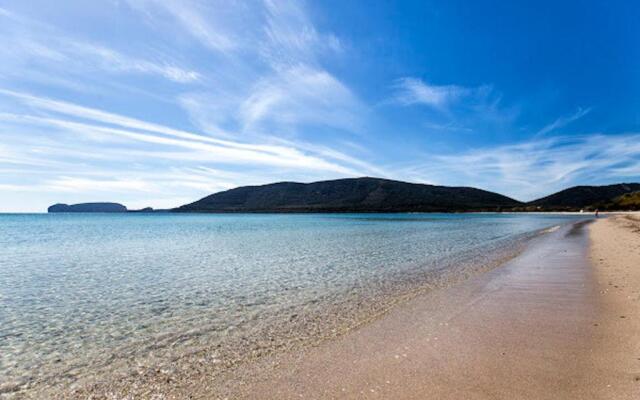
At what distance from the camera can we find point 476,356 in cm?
677

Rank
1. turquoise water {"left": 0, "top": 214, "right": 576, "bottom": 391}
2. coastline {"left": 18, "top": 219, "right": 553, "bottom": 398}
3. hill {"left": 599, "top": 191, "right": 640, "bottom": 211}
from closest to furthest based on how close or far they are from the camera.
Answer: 1. coastline {"left": 18, "top": 219, "right": 553, "bottom": 398}
2. turquoise water {"left": 0, "top": 214, "right": 576, "bottom": 391}
3. hill {"left": 599, "top": 191, "right": 640, "bottom": 211}

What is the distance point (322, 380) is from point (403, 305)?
5851mm

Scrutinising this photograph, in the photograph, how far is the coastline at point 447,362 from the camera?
18.2 ft

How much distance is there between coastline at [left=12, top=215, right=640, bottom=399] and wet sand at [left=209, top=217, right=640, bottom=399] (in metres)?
0.02

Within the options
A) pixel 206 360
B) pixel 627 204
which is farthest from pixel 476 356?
pixel 627 204

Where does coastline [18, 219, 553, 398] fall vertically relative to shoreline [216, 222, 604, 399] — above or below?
below

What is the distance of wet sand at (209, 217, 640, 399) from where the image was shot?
551cm

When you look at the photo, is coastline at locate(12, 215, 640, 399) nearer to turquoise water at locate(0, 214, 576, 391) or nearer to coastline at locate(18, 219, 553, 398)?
coastline at locate(18, 219, 553, 398)

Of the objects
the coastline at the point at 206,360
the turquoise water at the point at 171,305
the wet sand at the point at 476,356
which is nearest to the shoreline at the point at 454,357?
the wet sand at the point at 476,356

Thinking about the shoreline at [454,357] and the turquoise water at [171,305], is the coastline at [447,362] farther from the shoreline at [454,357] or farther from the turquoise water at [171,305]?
the turquoise water at [171,305]

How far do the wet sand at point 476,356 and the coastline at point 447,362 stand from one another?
0.06 feet

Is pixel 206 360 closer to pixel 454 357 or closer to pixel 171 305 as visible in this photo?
pixel 454 357

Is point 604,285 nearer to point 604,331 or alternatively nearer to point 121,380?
point 604,331

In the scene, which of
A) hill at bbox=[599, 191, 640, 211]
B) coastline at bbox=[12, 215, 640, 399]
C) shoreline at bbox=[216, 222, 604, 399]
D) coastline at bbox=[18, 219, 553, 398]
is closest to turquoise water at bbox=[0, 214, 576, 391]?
coastline at bbox=[18, 219, 553, 398]
